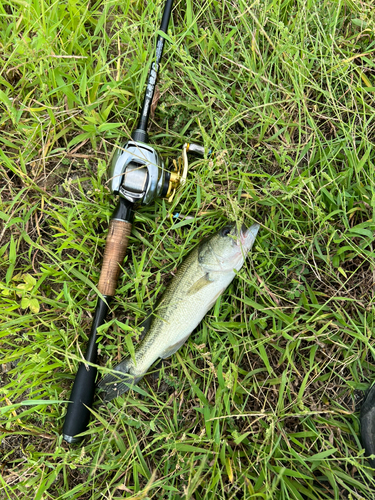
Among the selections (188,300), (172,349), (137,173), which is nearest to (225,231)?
(188,300)

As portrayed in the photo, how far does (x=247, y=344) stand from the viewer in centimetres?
255

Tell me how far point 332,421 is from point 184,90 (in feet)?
9.04

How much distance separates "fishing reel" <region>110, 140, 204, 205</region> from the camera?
2.32 m

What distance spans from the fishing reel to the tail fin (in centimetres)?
122

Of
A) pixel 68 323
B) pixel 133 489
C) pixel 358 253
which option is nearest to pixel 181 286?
pixel 68 323

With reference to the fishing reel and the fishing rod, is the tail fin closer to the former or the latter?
the fishing rod

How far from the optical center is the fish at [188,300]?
245 cm

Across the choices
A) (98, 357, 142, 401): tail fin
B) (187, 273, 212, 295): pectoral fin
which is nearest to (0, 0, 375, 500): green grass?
(98, 357, 142, 401): tail fin

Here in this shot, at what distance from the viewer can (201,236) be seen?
107 inches

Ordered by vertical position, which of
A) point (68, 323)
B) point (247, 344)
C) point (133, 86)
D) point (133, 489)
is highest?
point (133, 86)

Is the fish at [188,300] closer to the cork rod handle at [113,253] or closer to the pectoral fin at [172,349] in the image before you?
the pectoral fin at [172,349]

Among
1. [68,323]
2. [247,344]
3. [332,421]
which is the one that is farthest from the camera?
[68,323]

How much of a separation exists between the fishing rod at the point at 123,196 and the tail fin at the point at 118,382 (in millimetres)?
103

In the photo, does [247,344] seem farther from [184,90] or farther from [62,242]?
[184,90]
